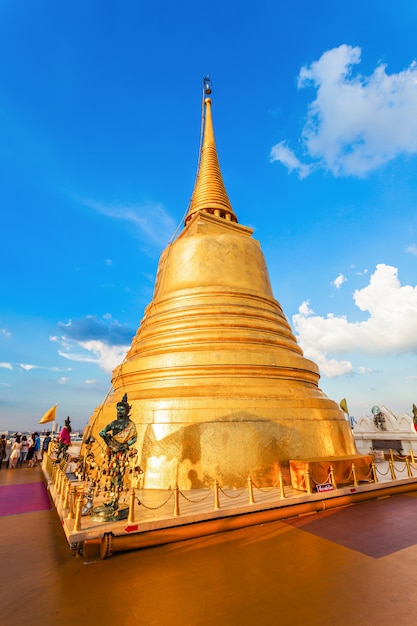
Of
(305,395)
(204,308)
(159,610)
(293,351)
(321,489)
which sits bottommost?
(159,610)

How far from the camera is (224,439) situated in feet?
24.9

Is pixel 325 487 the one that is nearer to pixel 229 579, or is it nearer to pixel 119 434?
pixel 229 579

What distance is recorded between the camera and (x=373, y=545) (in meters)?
4.88

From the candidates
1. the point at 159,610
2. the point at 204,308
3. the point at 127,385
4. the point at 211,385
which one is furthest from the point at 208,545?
the point at 204,308

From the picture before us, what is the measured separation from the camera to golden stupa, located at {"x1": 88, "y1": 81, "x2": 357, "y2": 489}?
7508 mm

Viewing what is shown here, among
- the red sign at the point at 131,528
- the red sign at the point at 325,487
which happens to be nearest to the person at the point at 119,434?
the red sign at the point at 131,528

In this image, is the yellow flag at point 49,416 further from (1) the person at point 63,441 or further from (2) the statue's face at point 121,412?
(2) the statue's face at point 121,412

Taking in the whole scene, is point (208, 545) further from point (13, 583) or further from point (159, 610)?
point (13, 583)

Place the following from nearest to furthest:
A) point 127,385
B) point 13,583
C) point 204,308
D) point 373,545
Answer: point 13,583 → point 373,545 → point 127,385 → point 204,308

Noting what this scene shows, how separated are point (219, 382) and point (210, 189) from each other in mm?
11533

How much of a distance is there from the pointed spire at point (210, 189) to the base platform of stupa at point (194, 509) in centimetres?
1190

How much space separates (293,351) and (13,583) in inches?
370

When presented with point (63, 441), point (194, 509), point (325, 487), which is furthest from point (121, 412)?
point (63, 441)

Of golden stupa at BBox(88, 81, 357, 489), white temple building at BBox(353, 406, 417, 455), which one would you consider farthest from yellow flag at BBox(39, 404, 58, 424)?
white temple building at BBox(353, 406, 417, 455)
